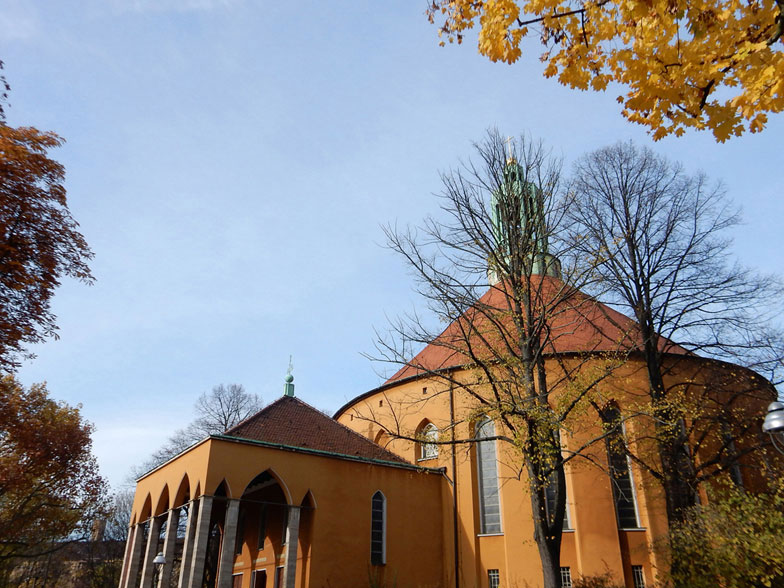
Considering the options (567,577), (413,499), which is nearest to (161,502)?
(413,499)

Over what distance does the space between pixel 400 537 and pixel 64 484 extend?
59.5 ft

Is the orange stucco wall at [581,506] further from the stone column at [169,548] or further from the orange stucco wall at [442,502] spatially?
the stone column at [169,548]

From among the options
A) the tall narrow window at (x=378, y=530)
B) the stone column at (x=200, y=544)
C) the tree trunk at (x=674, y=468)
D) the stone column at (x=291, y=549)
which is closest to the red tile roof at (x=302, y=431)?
the tall narrow window at (x=378, y=530)

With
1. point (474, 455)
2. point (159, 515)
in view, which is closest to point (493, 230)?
point (474, 455)

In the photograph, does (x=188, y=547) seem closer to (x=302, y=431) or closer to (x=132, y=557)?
(x=302, y=431)

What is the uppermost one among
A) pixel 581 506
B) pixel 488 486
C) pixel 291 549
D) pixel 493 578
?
pixel 488 486

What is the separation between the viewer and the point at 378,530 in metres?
18.4

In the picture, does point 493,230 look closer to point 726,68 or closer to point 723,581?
point 723,581

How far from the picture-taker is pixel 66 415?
Answer: 92.0ft

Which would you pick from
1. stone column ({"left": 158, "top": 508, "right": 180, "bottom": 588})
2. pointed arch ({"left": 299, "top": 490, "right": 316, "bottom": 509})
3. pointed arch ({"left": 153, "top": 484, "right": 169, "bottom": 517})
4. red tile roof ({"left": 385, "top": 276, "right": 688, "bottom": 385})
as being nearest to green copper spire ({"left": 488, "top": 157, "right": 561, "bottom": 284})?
red tile roof ({"left": 385, "top": 276, "right": 688, "bottom": 385})

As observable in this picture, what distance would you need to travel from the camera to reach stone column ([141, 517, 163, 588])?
1745cm

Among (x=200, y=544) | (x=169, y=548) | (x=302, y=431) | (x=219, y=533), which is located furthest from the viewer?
(x=219, y=533)

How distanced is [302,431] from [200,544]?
523 cm

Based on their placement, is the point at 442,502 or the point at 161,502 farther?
the point at 442,502
